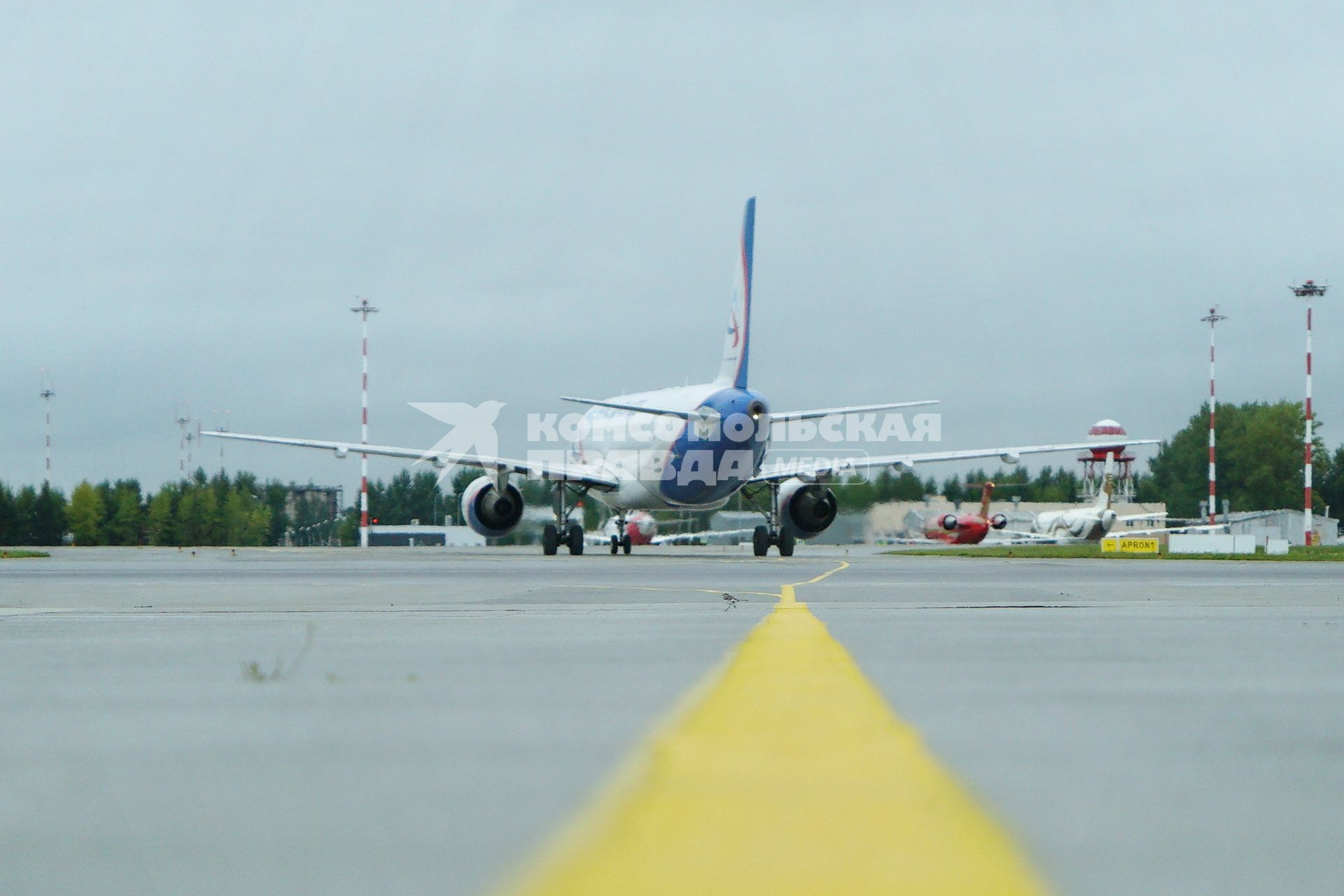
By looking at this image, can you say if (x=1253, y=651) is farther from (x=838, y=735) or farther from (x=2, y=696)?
(x=2, y=696)

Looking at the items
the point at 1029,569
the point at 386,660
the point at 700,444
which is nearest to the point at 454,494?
the point at 700,444

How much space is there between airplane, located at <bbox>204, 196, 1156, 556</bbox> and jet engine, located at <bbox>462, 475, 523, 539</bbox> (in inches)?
0.9

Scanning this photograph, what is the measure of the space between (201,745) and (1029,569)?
65.3ft

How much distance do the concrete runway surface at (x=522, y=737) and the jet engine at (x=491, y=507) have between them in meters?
26.4

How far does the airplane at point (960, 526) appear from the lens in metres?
68.9

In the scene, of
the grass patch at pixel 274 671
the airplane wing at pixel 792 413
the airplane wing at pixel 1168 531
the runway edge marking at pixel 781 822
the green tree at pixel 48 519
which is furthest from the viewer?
the green tree at pixel 48 519

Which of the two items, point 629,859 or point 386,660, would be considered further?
point 386,660

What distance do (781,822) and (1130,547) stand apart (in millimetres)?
38290

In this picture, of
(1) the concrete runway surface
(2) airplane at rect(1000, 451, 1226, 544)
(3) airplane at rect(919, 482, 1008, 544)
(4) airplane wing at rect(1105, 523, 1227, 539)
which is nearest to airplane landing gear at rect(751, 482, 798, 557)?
(4) airplane wing at rect(1105, 523, 1227, 539)

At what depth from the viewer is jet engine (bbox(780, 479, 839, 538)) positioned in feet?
116

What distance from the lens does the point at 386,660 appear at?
5383mm

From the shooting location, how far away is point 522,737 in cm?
322

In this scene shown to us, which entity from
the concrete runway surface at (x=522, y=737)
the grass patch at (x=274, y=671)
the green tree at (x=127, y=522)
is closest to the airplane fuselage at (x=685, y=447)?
the concrete runway surface at (x=522, y=737)

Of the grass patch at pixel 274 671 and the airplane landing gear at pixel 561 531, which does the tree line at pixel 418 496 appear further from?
the grass patch at pixel 274 671
